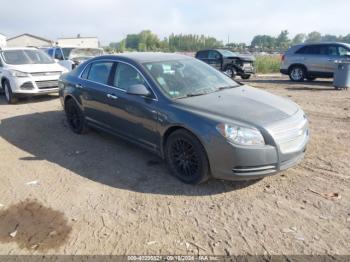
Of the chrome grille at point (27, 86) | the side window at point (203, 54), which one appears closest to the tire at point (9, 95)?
the chrome grille at point (27, 86)

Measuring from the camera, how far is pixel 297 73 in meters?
14.1

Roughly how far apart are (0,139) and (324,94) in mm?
9432

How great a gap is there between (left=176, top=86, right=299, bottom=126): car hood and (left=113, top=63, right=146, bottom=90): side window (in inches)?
33.3

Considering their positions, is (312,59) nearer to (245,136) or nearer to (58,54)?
(58,54)

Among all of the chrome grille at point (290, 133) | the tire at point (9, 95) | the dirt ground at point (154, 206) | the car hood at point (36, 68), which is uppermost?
the car hood at point (36, 68)

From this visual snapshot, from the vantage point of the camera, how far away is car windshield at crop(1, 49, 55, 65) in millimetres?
9984

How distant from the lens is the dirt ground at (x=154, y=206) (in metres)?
2.95

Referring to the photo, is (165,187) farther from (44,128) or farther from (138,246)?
(44,128)

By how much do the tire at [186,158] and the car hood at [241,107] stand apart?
14.6 inches

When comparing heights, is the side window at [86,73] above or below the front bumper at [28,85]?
above

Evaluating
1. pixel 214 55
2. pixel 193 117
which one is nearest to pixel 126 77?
pixel 193 117

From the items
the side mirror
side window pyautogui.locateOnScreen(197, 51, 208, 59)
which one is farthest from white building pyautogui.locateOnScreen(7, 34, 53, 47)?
the side mirror

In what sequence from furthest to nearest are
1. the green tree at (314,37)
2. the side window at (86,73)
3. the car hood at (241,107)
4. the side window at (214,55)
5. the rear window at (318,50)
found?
the green tree at (314,37)
the side window at (214,55)
the rear window at (318,50)
the side window at (86,73)
the car hood at (241,107)

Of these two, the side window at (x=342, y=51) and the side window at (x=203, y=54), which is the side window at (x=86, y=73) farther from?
the side window at (x=203, y=54)
